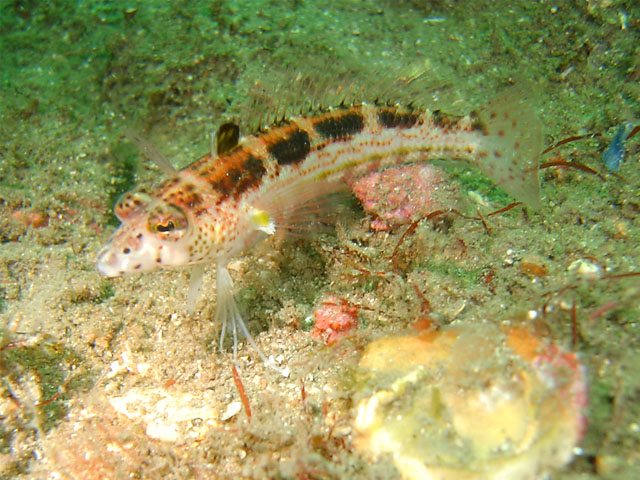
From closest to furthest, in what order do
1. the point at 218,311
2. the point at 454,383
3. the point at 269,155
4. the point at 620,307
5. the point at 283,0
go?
the point at 454,383 < the point at 620,307 < the point at 218,311 < the point at 269,155 < the point at 283,0

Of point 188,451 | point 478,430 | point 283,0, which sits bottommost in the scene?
point 478,430

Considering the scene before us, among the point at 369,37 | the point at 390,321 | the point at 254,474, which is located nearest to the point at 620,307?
the point at 390,321

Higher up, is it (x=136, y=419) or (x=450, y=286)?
(x=450, y=286)

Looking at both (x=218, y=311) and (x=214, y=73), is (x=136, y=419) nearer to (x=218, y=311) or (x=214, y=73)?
(x=218, y=311)

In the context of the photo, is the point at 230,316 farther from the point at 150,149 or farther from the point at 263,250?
the point at 150,149

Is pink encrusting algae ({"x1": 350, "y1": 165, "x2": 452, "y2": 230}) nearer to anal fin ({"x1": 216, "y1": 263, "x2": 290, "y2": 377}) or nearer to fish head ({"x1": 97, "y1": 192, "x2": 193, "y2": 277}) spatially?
anal fin ({"x1": 216, "y1": 263, "x2": 290, "y2": 377})

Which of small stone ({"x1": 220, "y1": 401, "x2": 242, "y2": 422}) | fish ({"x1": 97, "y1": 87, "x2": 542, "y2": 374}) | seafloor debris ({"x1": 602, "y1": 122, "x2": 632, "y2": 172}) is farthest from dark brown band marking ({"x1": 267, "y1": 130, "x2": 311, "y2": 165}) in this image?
seafloor debris ({"x1": 602, "y1": 122, "x2": 632, "y2": 172})
